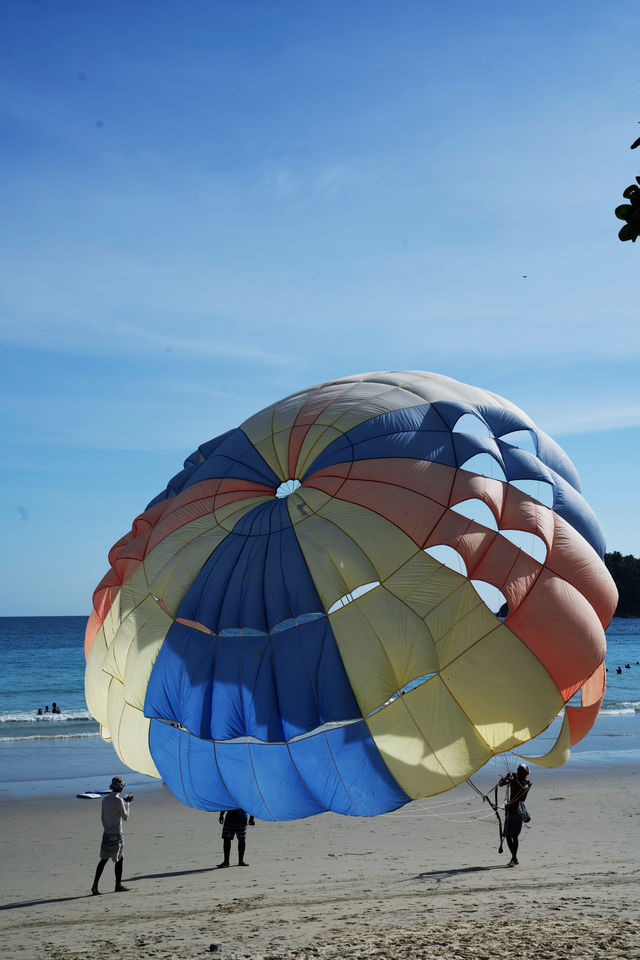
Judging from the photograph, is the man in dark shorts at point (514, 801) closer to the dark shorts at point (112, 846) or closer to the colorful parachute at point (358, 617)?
the colorful parachute at point (358, 617)

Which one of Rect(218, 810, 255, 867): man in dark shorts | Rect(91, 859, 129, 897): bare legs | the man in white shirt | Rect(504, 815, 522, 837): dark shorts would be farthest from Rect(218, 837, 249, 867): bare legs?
Rect(504, 815, 522, 837): dark shorts

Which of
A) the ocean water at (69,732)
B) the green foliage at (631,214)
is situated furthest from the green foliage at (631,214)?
the ocean water at (69,732)

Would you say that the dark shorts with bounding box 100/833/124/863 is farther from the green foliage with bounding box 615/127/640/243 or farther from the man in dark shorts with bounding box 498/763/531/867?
the green foliage with bounding box 615/127/640/243

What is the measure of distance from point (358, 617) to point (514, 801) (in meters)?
3.92

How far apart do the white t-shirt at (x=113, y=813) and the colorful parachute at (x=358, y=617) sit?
3.57 ft

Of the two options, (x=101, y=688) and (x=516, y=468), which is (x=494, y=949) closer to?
(x=516, y=468)

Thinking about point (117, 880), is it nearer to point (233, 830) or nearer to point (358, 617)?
point (233, 830)

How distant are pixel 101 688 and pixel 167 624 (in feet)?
5.41

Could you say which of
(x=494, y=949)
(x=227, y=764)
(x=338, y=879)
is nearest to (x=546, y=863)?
(x=338, y=879)

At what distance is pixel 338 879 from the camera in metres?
9.08

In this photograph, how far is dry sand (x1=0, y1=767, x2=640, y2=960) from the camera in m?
6.46

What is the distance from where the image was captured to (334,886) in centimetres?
873

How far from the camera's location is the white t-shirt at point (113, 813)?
28.5 ft

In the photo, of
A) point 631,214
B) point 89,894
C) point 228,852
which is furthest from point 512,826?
point 631,214
